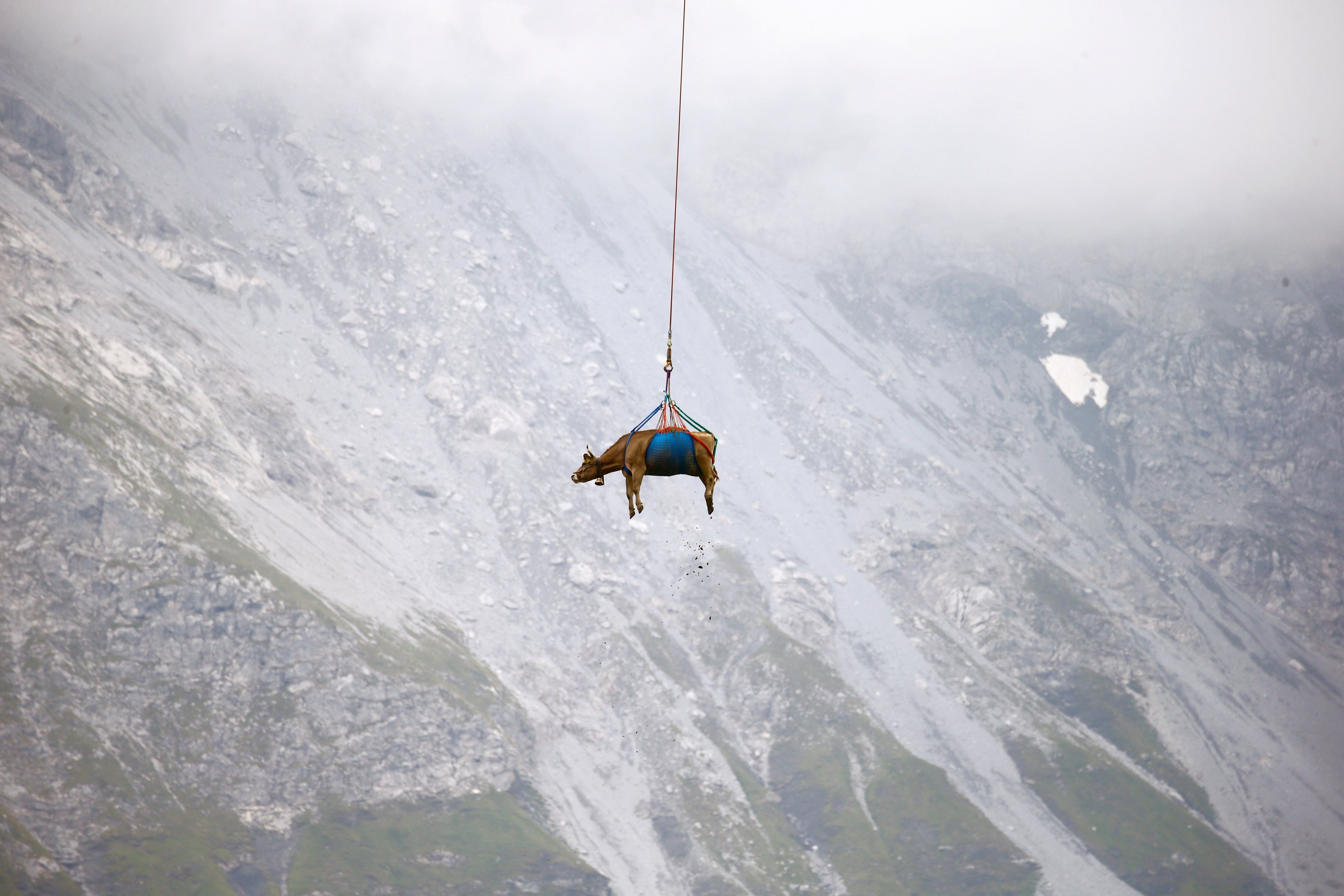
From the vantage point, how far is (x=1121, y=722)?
445 ft

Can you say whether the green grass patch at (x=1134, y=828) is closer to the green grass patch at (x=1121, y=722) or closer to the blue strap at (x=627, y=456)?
the green grass patch at (x=1121, y=722)

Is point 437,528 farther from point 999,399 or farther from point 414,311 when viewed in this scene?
point 999,399

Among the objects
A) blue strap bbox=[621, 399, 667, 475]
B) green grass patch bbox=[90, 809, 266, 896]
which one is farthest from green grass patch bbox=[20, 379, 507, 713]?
blue strap bbox=[621, 399, 667, 475]

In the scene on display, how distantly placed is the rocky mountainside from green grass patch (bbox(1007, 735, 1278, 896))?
19.5 inches

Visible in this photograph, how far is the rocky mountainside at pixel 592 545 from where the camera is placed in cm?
9700

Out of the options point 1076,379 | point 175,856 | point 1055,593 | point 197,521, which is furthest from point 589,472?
point 1076,379

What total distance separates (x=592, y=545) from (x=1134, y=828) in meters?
68.9

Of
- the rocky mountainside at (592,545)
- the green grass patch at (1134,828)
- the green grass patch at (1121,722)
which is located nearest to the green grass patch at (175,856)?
the rocky mountainside at (592,545)

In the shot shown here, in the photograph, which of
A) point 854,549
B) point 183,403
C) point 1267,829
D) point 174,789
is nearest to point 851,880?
point 854,549

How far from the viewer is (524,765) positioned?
111m

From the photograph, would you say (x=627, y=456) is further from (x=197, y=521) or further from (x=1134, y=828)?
(x=1134, y=828)

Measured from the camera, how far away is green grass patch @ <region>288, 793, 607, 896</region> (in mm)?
94375

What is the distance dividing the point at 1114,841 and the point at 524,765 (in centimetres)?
6515

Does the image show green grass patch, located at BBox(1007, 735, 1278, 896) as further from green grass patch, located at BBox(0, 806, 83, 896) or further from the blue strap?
the blue strap
